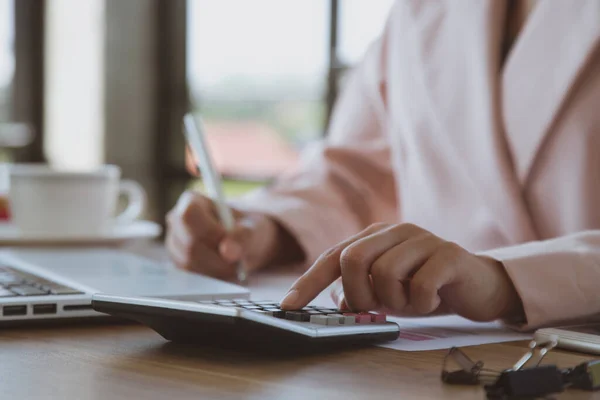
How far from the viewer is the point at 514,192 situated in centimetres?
90

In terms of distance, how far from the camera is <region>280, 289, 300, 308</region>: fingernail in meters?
0.52

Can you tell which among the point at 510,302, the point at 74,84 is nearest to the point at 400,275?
the point at 510,302

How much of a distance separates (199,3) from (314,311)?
9.44 ft

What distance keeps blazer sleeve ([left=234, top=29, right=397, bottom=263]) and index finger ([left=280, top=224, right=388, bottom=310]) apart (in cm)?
46

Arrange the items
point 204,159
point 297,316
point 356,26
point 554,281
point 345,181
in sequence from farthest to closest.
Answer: point 356,26
point 345,181
point 204,159
point 554,281
point 297,316

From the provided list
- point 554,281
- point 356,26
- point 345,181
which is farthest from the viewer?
point 356,26

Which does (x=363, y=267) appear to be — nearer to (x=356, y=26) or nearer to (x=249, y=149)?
(x=356, y=26)

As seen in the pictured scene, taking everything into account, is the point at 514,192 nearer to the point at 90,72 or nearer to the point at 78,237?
the point at 78,237

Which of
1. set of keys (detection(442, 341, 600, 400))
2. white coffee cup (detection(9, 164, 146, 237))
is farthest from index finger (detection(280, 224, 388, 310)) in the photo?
white coffee cup (detection(9, 164, 146, 237))

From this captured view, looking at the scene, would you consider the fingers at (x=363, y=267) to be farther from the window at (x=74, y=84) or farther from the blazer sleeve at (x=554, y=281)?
the window at (x=74, y=84)

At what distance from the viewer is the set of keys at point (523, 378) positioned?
0.39 metres

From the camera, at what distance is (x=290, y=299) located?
52 centimetres

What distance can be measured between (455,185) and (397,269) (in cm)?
50

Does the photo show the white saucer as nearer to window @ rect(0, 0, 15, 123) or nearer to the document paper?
the document paper
